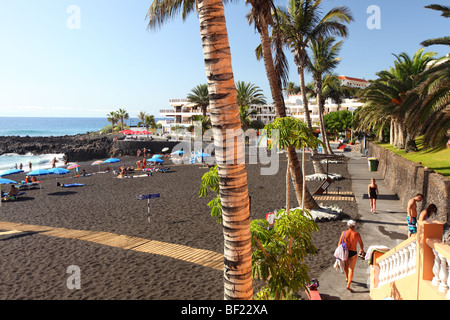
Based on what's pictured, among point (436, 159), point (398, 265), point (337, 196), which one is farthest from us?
point (436, 159)

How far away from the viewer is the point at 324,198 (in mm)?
18344

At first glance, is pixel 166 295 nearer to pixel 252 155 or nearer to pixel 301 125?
pixel 301 125

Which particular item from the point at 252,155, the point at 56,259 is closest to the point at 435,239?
the point at 56,259

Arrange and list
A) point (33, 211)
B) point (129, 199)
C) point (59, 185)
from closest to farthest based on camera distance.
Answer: point (33, 211) < point (129, 199) < point (59, 185)

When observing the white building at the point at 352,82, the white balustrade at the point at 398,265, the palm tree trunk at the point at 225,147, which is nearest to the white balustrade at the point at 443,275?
the white balustrade at the point at 398,265

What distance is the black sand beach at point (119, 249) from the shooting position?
8812mm

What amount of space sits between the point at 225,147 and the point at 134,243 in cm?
953

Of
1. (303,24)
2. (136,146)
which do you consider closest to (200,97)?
(136,146)

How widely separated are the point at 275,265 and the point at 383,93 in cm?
2699

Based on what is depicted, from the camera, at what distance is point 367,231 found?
12.2 m

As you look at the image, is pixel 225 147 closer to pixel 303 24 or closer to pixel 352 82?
pixel 303 24

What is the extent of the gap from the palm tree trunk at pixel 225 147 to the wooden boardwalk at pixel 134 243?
5.84 metres

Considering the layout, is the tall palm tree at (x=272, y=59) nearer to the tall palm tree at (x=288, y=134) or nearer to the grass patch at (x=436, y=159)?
the tall palm tree at (x=288, y=134)

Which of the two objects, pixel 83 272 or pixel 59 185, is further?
pixel 59 185
